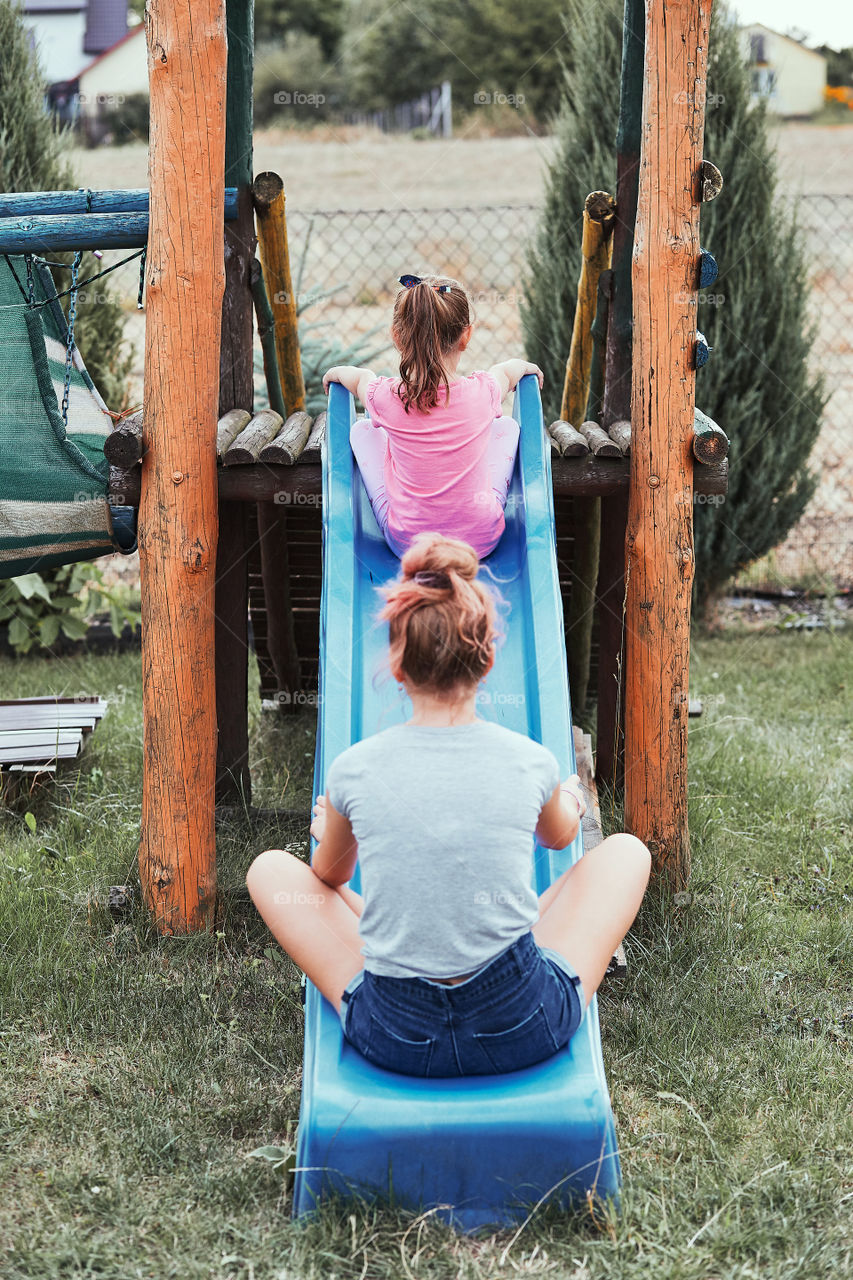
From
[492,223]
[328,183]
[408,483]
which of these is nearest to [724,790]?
[408,483]

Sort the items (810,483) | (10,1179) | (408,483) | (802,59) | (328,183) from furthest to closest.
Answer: (802,59) → (328,183) → (810,483) → (408,483) → (10,1179)

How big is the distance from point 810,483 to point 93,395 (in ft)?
13.8

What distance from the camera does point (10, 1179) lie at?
2301mm

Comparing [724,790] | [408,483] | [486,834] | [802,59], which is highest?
[802,59]

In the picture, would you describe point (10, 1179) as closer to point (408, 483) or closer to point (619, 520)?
point (408, 483)

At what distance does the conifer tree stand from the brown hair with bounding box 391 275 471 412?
10.2 feet

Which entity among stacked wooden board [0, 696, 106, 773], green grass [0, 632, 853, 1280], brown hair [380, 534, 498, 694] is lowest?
green grass [0, 632, 853, 1280]

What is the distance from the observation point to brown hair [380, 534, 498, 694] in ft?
6.76

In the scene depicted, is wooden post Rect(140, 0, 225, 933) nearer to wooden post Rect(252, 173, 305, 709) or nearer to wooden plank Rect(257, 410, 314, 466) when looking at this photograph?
wooden plank Rect(257, 410, 314, 466)

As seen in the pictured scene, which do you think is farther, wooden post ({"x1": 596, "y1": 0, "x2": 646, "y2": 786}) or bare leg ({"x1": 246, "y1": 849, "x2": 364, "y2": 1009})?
wooden post ({"x1": 596, "y1": 0, "x2": 646, "y2": 786})

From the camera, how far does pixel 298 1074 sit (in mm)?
2674

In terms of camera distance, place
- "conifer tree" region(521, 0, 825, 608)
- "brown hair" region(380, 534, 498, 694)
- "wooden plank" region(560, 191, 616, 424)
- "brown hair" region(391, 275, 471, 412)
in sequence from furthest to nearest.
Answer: "conifer tree" region(521, 0, 825, 608)
"wooden plank" region(560, 191, 616, 424)
"brown hair" region(391, 275, 471, 412)
"brown hair" region(380, 534, 498, 694)

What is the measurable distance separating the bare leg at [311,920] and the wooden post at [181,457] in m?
0.84

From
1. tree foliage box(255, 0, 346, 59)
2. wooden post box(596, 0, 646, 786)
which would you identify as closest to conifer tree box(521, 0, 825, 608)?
wooden post box(596, 0, 646, 786)
